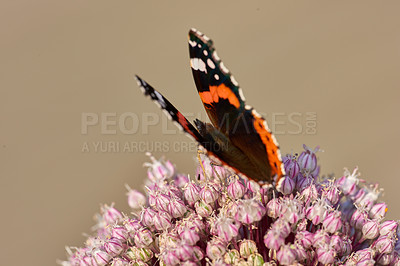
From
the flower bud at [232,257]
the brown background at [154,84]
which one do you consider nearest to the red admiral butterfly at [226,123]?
the flower bud at [232,257]

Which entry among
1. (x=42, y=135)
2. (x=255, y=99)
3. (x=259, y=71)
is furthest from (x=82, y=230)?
(x=259, y=71)

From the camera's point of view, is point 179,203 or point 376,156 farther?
point 376,156

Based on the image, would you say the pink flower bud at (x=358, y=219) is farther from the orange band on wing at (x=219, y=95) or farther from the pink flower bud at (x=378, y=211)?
the orange band on wing at (x=219, y=95)

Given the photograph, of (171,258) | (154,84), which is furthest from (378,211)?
(154,84)

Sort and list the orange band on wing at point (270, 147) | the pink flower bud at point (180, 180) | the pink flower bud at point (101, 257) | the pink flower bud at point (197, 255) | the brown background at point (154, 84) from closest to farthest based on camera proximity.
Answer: the orange band on wing at point (270, 147) < the pink flower bud at point (197, 255) < the pink flower bud at point (101, 257) < the pink flower bud at point (180, 180) < the brown background at point (154, 84)

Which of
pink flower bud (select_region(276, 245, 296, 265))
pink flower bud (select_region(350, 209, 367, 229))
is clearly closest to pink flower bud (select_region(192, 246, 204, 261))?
pink flower bud (select_region(276, 245, 296, 265))

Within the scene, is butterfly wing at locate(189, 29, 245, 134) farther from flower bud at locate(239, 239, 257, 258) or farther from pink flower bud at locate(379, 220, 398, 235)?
pink flower bud at locate(379, 220, 398, 235)

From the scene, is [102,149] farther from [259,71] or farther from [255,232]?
[255,232]
